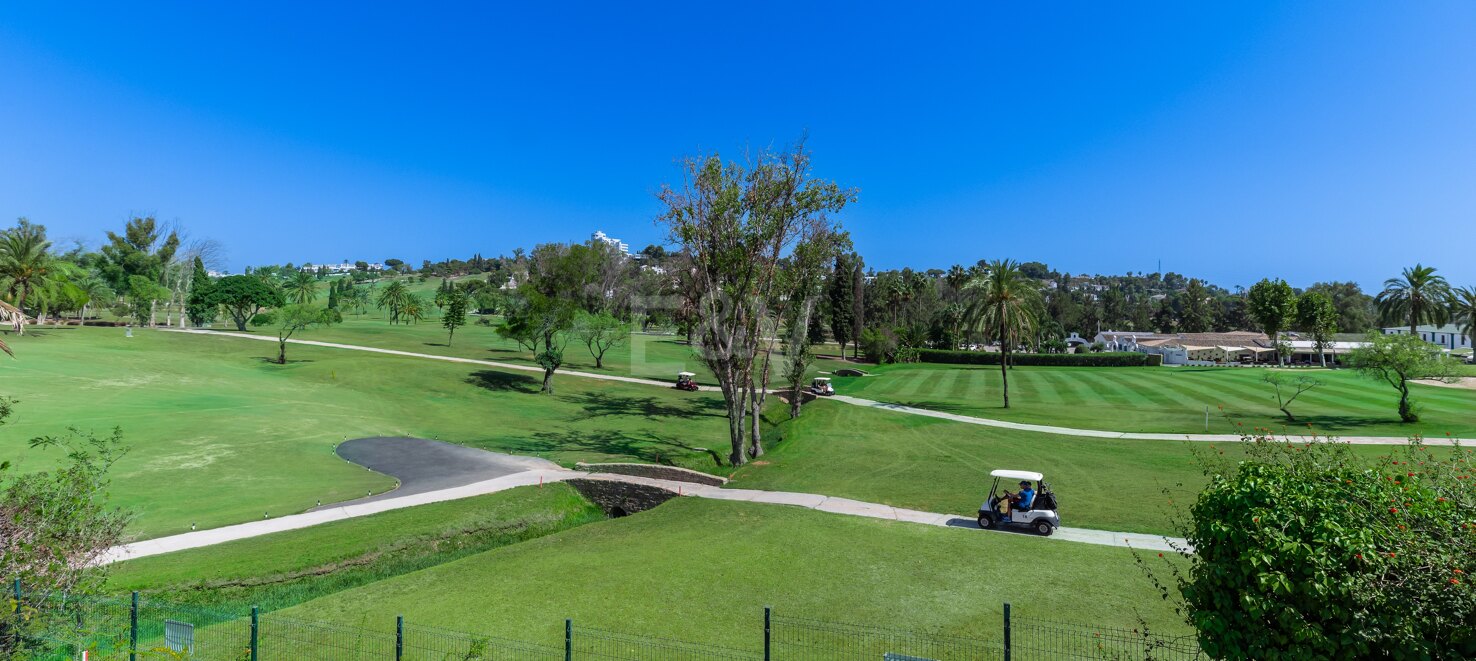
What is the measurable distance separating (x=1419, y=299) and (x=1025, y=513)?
8345 cm

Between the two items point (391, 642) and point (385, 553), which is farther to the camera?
point (385, 553)

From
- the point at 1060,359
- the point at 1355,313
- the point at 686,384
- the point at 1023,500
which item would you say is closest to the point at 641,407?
the point at 686,384

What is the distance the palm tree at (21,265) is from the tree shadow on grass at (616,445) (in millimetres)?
49201

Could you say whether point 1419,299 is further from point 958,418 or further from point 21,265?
point 21,265

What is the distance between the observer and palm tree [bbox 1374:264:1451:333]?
70.7m

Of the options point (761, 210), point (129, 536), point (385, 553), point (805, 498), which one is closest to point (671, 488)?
point (805, 498)

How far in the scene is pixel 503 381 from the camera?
186ft

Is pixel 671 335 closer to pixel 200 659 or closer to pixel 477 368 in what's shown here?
pixel 477 368

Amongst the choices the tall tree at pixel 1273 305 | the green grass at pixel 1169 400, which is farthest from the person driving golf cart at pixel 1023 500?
the tall tree at pixel 1273 305

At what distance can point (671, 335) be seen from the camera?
118 m

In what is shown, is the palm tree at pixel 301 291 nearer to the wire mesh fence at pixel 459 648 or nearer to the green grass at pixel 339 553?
the green grass at pixel 339 553

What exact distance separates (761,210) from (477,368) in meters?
39.0

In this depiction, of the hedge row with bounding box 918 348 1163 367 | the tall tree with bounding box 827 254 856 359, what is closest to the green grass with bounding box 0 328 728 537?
the tall tree with bounding box 827 254 856 359

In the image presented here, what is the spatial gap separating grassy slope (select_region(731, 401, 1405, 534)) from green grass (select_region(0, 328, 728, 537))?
19.5ft
